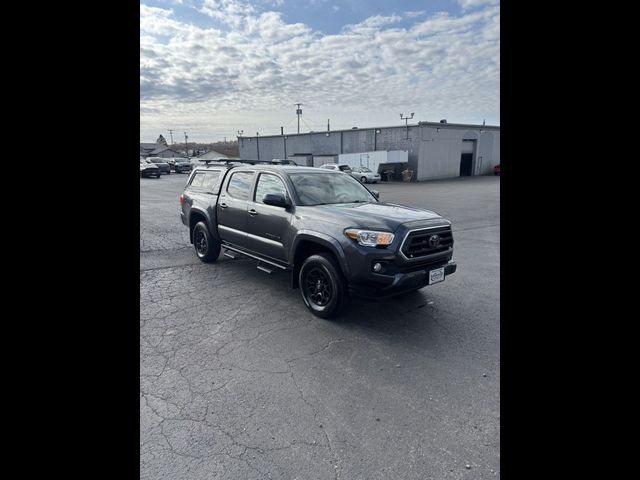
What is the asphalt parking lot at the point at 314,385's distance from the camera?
2.38m

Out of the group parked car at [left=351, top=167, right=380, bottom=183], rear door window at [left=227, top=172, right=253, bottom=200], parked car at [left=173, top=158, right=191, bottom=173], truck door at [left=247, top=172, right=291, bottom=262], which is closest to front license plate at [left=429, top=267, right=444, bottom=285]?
truck door at [left=247, top=172, right=291, bottom=262]

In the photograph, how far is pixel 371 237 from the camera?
4109 millimetres

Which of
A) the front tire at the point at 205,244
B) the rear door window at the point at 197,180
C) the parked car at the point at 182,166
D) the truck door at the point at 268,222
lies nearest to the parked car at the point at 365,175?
the parked car at the point at 182,166

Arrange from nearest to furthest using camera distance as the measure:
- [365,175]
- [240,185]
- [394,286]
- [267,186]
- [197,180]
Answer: [394,286]
[267,186]
[240,185]
[197,180]
[365,175]

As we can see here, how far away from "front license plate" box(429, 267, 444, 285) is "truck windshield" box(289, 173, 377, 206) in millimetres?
1564

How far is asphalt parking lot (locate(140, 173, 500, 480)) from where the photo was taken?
2377mm

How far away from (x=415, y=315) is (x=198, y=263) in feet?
14.1

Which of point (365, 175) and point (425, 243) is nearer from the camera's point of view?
point (425, 243)

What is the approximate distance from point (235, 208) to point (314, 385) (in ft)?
11.7

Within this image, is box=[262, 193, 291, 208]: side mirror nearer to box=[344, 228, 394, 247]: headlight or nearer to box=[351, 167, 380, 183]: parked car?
box=[344, 228, 394, 247]: headlight

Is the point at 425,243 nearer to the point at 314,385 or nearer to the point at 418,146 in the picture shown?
the point at 314,385

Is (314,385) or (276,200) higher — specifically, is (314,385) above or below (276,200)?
below

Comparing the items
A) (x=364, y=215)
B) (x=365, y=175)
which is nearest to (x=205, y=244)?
(x=364, y=215)
